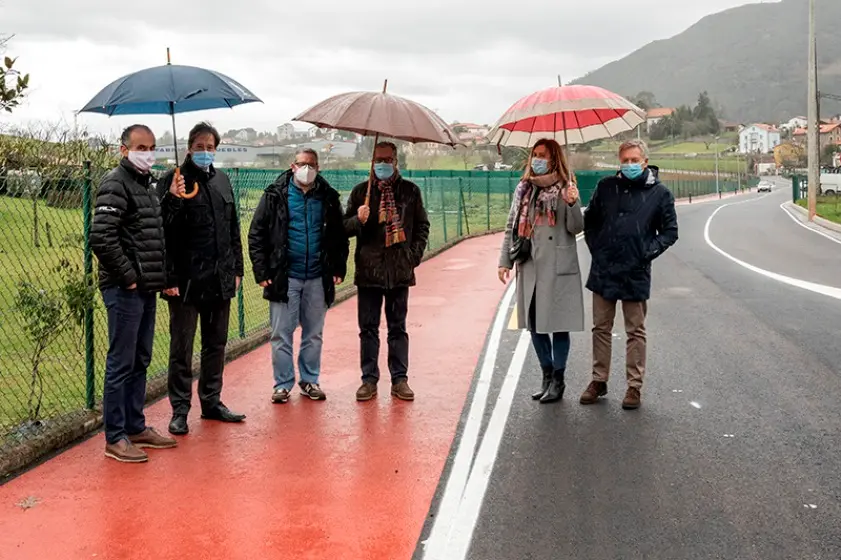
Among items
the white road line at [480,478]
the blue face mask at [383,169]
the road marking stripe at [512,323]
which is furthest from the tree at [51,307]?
the road marking stripe at [512,323]

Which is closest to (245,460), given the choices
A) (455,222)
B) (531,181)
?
(531,181)

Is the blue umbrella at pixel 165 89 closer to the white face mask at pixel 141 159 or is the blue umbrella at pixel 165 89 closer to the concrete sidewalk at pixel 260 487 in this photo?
the white face mask at pixel 141 159

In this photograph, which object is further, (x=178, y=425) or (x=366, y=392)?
(x=366, y=392)

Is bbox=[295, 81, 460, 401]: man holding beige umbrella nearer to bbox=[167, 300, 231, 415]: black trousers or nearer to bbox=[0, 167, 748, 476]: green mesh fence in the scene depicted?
bbox=[167, 300, 231, 415]: black trousers

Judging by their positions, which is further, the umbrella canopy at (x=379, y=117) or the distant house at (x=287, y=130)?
the distant house at (x=287, y=130)

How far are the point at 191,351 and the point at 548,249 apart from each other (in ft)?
8.92

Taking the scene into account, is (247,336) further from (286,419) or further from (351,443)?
(351,443)

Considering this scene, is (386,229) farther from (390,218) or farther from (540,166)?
(540,166)

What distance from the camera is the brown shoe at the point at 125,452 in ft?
16.9

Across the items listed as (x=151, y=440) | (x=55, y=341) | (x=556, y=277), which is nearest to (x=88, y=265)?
(x=151, y=440)

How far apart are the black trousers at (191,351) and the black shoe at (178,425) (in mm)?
36

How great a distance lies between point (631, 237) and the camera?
6152 millimetres

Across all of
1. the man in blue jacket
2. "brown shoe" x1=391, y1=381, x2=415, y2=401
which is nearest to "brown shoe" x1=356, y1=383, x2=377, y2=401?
"brown shoe" x1=391, y1=381, x2=415, y2=401

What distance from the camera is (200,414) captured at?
20.5 feet
